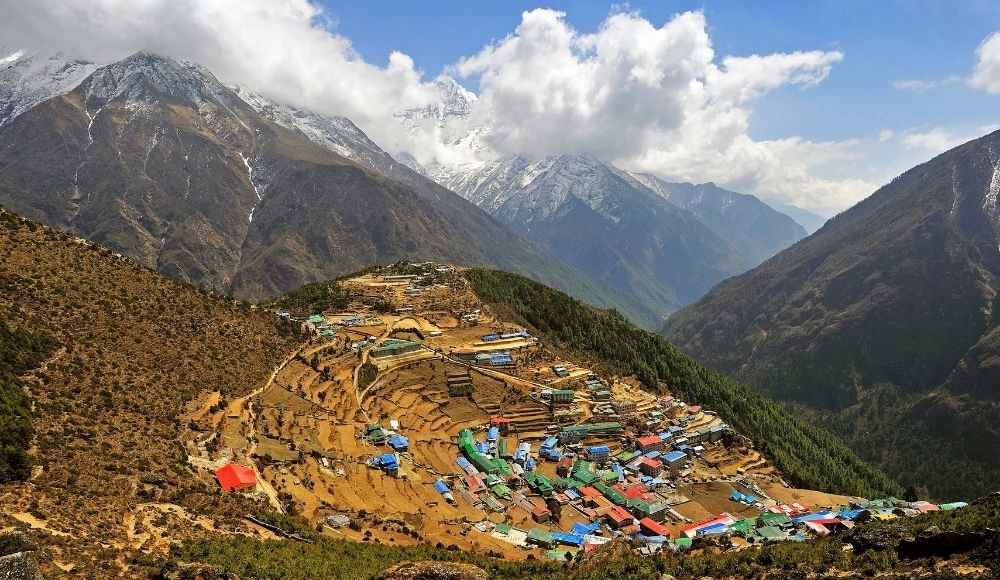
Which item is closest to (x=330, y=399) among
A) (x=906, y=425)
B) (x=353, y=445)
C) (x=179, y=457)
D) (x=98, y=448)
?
(x=353, y=445)

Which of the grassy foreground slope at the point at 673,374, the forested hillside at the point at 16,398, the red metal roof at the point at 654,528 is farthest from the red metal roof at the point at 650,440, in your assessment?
the forested hillside at the point at 16,398

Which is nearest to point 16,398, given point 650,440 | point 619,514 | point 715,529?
point 619,514

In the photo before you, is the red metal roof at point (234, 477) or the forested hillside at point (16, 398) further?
the red metal roof at point (234, 477)

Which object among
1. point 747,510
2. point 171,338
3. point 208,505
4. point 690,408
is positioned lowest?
point 747,510

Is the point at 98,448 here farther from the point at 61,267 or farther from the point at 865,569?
the point at 865,569

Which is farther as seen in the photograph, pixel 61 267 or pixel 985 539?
pixel 61 267

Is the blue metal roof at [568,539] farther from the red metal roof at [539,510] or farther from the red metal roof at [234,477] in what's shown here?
the red metal roof at [234,477]

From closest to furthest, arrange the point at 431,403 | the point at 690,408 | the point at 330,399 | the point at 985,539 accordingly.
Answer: the point at 985,539 < the point at 330,399 < the point at 431,403 < the point at 690,408

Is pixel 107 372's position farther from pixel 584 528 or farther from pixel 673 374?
pixel 673 374
